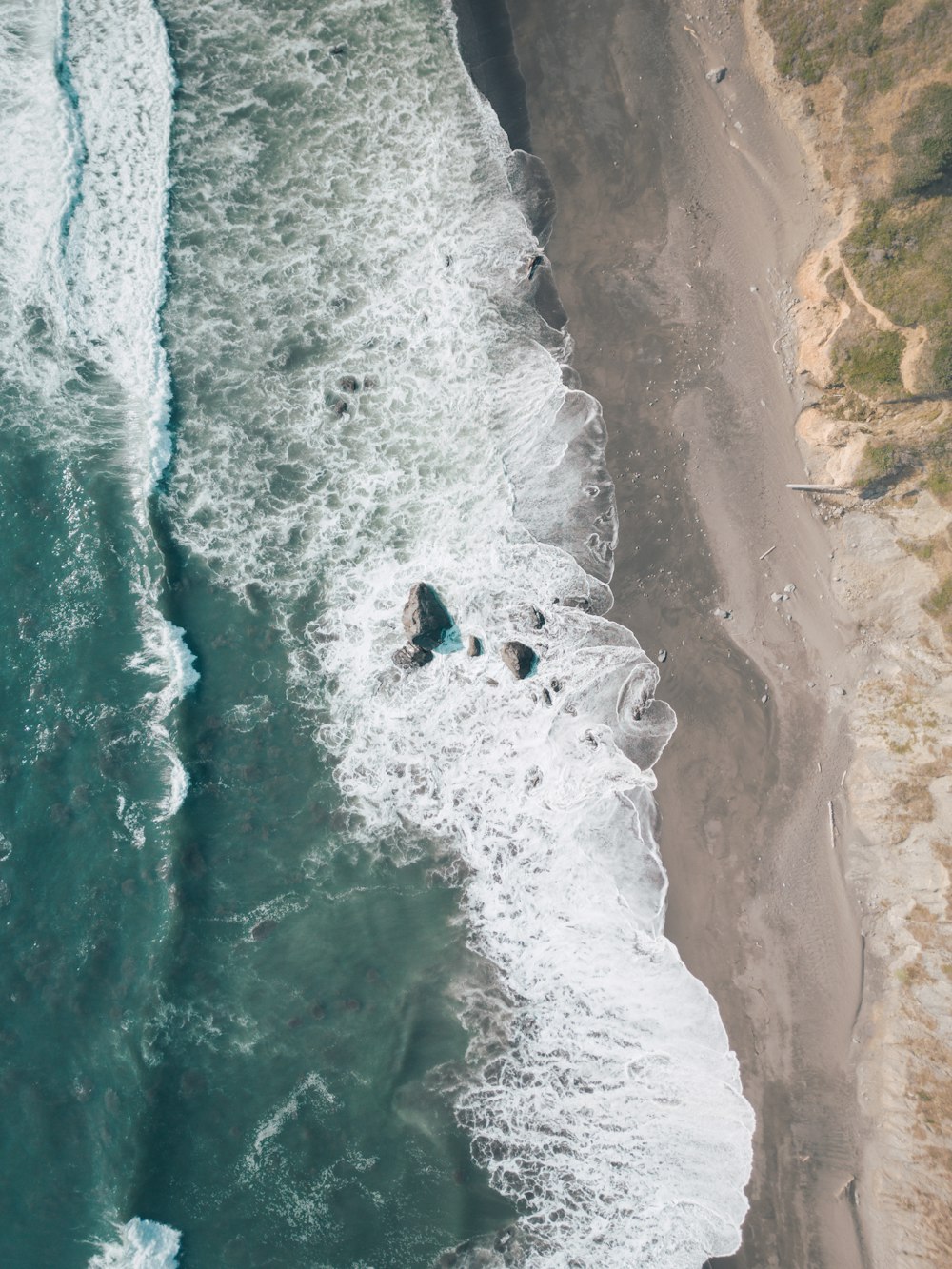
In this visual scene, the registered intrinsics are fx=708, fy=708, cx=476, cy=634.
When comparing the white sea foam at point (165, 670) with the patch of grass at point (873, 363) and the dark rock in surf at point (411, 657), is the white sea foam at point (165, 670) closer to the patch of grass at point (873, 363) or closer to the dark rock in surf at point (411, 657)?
the dark rock in surf at point (411, 657)

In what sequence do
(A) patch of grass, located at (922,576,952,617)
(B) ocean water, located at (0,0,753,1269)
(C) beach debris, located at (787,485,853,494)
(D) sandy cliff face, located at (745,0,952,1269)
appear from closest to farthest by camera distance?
(D) sandy cliff face, located at (745,0,952,1269) → (A) patch of grass, located at (922,576,952,617) → (B) ocean water, located at (0,0,753,1269) → (C) beach debris, located at (787,485,853,494)

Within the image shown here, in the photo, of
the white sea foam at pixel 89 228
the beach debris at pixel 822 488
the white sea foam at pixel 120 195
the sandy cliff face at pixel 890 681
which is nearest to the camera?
the sandy cliff face at pixel 890 681

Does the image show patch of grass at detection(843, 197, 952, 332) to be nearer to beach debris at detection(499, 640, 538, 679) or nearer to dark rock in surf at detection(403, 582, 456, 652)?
beach debris at detection(499, 640, 538, 679)

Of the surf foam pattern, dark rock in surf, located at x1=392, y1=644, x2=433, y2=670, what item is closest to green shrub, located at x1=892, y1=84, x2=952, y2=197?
the surf foam pattern

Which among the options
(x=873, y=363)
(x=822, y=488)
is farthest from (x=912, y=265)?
(x=822, y=488)

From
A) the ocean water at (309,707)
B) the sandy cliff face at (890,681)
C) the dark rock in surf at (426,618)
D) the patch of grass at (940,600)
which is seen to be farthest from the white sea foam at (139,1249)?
the patch of grass at (940,600)

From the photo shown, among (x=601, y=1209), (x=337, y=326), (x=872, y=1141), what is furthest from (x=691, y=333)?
(x=601, y=1209)
